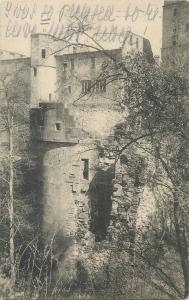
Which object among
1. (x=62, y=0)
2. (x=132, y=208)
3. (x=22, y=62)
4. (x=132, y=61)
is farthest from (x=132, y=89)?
(x=22, y=62)

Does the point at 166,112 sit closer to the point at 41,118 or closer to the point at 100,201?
the point at 41,118

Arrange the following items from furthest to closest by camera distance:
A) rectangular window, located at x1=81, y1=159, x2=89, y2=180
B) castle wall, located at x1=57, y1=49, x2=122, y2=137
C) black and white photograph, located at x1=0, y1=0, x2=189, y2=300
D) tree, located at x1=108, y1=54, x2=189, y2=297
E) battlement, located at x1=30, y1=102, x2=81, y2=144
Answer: castle wall, located at x1=57, y1=49, x2=122, y2=137, rectangular window, located at x1=81, y1=159, x2=89, y2=180, battlement, located at x1=30, y1=102, x2=81, y2=144, black and white photograph, located at x1=0, y1=0, x2=189, y2=300, tree, located at x1=108, y1=54, x2=189, y2=297

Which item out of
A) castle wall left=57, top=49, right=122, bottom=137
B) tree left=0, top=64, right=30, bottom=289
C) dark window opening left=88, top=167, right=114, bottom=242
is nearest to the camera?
tree left=0, top=64, right=30, bottom=289

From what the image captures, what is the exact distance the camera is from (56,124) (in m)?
13.0

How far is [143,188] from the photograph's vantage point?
10.2 metres

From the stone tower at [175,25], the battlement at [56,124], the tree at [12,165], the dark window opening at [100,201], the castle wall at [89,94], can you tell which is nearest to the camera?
the tree at [12,165]

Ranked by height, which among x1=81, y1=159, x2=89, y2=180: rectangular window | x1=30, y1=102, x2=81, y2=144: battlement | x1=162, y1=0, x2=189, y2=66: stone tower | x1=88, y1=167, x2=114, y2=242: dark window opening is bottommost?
x1=88, y1=167, x2=114, y2=242: dark window opening

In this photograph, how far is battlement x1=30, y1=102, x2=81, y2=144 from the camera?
42.6 ft

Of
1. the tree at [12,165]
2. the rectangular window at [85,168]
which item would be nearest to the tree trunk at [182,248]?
the rectangular window at [85,168]

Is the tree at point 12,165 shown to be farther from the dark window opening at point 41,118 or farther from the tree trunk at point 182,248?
the tree trunk at point 182,248

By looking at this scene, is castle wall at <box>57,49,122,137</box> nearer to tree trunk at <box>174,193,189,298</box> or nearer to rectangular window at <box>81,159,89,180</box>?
rectangular window at <box>81,159,89,180</box>

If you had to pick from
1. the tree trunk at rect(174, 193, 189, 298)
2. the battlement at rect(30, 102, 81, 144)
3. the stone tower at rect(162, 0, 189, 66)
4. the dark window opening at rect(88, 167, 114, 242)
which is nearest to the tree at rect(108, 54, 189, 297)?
the tree trunk at rect(174, 193, 189, 298)

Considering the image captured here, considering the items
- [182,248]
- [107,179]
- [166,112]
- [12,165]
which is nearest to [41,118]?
[12,165]

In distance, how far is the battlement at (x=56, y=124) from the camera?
1299 centimetres
